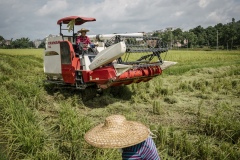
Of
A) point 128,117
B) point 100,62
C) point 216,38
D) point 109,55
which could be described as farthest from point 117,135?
point 216,38

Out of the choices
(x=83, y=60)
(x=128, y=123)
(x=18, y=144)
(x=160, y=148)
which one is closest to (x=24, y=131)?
(x=18, y=144)

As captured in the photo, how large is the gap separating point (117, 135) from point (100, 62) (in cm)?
425

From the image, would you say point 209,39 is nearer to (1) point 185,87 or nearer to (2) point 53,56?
(1) point 185,87

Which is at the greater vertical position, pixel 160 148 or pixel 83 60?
pixel 83 60

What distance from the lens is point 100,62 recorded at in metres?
5.90

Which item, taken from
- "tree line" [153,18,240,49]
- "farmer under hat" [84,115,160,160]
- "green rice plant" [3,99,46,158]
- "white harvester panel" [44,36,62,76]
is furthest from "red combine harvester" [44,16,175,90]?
"tree line" [153,18,240,49]

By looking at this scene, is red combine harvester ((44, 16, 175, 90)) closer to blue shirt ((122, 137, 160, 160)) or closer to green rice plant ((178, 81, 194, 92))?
green rice plant ((178, 81, 194, 92))

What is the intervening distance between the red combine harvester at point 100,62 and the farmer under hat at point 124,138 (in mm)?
3670

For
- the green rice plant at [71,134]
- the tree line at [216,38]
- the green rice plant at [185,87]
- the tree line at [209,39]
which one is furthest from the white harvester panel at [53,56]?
the tree line at [216,38]

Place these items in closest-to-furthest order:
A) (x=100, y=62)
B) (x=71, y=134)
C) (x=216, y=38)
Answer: (x=71, y=134) < (x=100, y=62) < (x=216, y=38)

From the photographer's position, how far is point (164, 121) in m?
4.97

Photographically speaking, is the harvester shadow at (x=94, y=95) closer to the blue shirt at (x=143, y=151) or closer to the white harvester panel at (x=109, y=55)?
the white harvester panel at (x=109, y=55)

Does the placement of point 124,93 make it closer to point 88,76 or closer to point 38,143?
point 88,76

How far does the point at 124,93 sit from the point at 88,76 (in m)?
1.46
